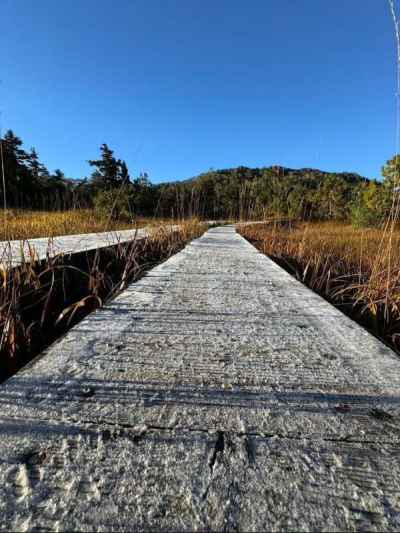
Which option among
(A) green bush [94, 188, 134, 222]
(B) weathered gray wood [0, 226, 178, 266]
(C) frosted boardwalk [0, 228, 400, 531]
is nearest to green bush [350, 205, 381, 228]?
(A) green bush [94, 188, 134, 222]

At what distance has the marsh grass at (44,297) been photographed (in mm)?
762

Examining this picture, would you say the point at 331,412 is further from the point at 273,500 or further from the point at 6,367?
the point at 6,367

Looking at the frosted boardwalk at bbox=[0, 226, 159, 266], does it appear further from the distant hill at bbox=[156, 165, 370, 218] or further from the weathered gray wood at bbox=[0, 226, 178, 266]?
the distant hill at bbox=[156, 165, 370, 218]

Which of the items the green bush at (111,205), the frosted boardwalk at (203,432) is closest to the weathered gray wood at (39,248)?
the frosted boardwalk at (203,432)

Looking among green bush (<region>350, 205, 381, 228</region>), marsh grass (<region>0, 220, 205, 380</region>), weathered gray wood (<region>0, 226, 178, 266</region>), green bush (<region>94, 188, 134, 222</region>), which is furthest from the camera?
green bush (<region>350, 205, 381, 228</region>)

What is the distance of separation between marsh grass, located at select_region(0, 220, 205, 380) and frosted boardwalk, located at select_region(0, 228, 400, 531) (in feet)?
0.75

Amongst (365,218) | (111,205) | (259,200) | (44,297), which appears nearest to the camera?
(44,297)

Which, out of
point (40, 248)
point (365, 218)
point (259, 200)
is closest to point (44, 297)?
point (40, 248)

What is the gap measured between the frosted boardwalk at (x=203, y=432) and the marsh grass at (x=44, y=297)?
228mm

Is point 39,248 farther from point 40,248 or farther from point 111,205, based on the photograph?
point 111,205

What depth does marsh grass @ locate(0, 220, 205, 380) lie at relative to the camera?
0.76 meters

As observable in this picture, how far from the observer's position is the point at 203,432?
0.38 metres

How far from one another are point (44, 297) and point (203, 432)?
89cm

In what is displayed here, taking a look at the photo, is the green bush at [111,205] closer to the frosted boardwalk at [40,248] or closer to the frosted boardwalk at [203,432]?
the frosted boardwalk at [40,248]
